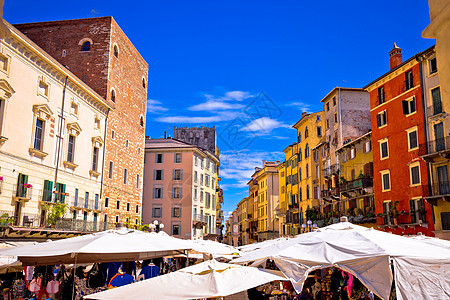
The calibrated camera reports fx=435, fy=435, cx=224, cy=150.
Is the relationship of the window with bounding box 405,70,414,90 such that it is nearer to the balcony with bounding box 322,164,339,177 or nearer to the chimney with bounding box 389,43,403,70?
the chimney with bounding box 389,43,403,70

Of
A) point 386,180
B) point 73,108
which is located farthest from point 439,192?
point 73,108

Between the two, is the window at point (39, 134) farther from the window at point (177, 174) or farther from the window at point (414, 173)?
the window at point (177, 174)

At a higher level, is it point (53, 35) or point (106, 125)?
point (53, 35)

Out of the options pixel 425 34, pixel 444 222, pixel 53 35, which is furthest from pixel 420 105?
pixel 53 35

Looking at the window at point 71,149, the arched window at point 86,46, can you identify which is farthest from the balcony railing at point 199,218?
the window at point 71,149

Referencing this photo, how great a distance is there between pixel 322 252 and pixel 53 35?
38645mm

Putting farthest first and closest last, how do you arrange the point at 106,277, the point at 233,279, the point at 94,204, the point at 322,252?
the point at 94,204
the point at 106,277
the point at 322,252
the point at 233,279

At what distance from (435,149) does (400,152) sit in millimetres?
4011

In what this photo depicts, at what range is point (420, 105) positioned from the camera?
1180 inches

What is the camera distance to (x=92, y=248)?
10086 mm

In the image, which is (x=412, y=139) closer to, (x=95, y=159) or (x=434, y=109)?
(x=434, y=109)

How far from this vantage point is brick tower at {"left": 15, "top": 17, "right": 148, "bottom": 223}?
3916cm

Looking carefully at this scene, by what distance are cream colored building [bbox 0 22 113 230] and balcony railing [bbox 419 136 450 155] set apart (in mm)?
24326

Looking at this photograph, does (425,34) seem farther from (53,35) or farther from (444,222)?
(53,35)
